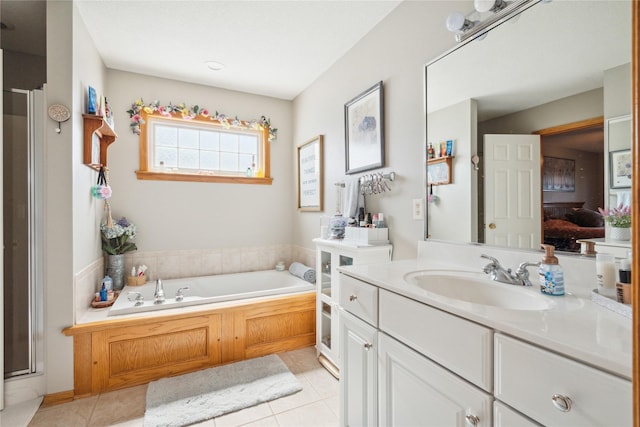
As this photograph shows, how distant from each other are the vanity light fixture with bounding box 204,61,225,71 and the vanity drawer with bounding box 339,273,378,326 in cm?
227

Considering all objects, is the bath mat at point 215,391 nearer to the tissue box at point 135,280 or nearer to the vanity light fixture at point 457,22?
the tissue box at point 135,280

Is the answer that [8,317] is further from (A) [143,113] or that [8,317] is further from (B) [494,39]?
(B) [494,39]

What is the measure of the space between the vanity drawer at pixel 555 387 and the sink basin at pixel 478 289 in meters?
0.30

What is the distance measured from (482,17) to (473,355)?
4.91 feet

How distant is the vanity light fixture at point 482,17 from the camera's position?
1198mm

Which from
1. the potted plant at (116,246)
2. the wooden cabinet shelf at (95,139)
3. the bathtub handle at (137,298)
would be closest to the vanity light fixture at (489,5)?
the wooden cabinet shelf at (95,139)

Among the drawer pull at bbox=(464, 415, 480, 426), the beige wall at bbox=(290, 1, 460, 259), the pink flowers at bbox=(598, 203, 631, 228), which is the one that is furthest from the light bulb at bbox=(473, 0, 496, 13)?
the drawer pull at bbox=(464, 415, 480, 426)

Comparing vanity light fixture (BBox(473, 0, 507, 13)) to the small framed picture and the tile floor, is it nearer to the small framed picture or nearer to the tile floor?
the tile floor

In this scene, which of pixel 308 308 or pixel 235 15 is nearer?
pixel 235 15

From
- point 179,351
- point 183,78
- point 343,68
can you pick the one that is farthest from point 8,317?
point 343,68

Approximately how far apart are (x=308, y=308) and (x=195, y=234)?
1444 millimetres

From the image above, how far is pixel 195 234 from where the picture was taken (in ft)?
9.95

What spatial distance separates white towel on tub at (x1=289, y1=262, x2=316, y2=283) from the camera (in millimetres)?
2793

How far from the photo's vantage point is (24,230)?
1.83m
